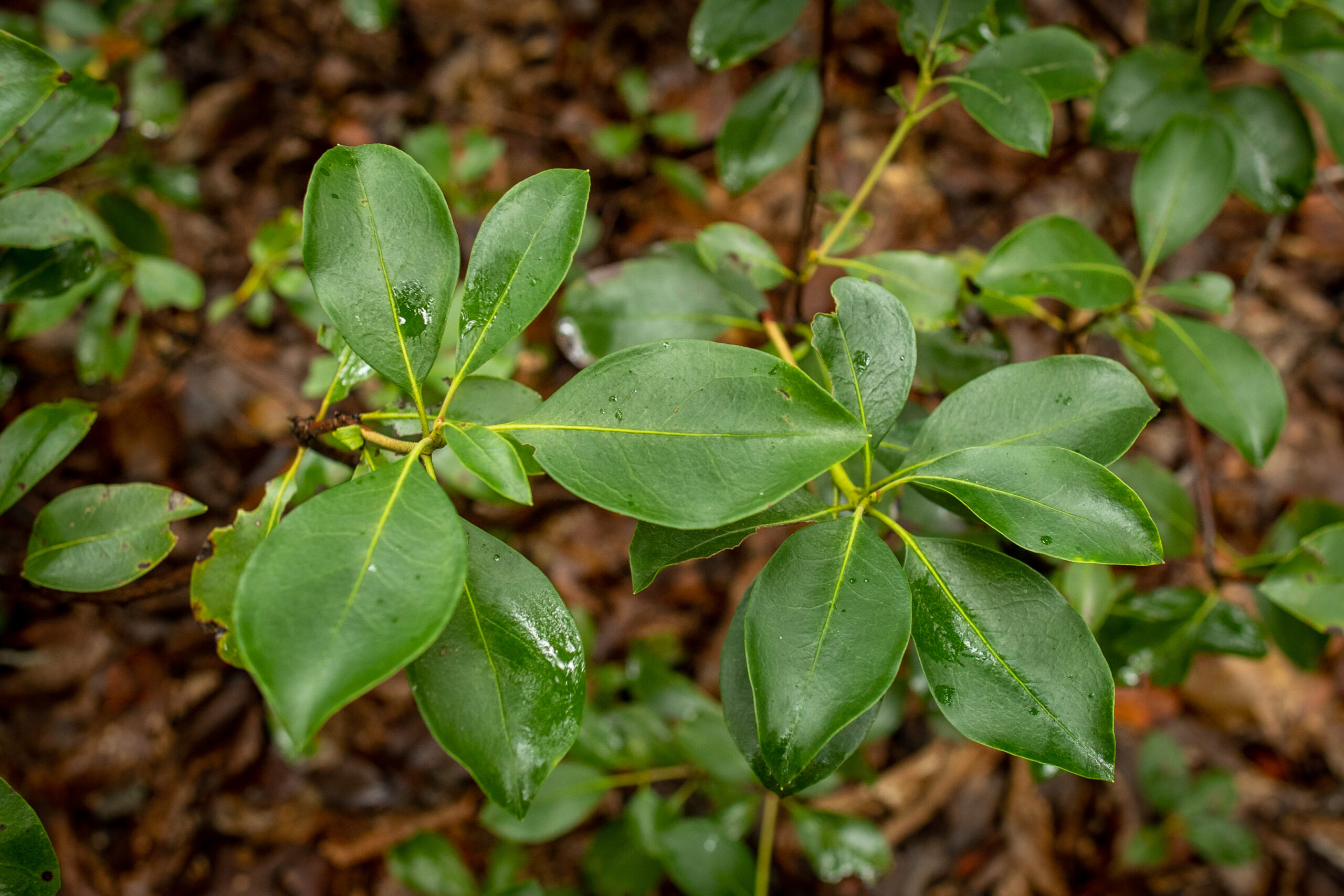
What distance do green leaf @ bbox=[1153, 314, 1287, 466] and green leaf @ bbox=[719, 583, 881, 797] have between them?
31.0 inches

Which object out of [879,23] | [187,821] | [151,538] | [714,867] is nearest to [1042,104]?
[151,538]

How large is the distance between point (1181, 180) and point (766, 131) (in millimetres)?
732

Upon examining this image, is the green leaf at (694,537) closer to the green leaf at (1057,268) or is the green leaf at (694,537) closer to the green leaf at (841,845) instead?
the green leaf at (1057,268)

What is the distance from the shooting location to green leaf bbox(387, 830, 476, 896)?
174cm

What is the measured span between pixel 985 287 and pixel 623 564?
1.39 metres

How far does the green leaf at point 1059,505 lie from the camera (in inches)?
25.9

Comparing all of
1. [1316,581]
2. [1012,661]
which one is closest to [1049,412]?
[1012,661]

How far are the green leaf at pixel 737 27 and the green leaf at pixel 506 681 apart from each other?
1.00 meters

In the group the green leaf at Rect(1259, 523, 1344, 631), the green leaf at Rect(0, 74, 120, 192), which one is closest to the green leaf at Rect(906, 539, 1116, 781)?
the green leaf at Rect(1259, 523, 1344, 631)

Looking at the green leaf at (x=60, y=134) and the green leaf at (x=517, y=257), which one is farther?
the green leaf at (x=60, y=134)

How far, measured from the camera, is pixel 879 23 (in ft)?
8.10

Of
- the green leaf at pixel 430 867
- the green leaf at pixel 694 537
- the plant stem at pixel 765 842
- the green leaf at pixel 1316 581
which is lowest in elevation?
the green leaf at pixel 430 867

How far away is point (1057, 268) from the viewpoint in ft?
3.49

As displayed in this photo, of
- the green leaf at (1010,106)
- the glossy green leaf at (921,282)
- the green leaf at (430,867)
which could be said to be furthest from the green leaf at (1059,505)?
the green leaf at (430,867)
